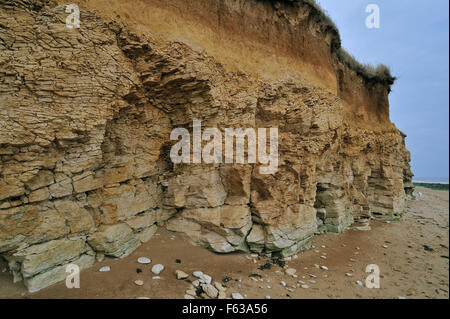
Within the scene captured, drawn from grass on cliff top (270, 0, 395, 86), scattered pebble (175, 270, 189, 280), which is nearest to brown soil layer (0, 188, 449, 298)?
scattered pebble (175, 270, 189, 280)

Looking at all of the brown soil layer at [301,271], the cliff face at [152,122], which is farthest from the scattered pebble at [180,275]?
the cliff face at [152,122]

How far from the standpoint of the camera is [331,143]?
23.8 ft

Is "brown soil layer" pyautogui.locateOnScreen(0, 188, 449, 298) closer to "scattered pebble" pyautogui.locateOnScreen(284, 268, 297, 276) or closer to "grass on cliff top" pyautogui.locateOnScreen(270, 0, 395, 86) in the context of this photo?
"scattered pebble" pyautogui.locateOnScreen(284, 268, 297, 276)

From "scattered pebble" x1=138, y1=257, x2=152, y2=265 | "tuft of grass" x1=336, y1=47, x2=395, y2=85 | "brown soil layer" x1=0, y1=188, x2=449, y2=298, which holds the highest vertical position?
"tuft of grass" x1=336, y1=47, x2=395, y2=85

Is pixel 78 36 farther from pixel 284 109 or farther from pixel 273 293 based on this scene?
pixel 273 293

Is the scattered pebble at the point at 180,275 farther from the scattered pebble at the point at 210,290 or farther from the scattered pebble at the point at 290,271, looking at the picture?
the scattered pebble at the point at 290,271

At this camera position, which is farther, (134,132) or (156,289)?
(134,132)

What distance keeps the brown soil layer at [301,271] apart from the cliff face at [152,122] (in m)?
0.28

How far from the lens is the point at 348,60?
32.0 ft

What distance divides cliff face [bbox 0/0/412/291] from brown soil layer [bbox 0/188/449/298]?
0.28 m

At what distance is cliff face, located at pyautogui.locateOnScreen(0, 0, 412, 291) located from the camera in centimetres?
331

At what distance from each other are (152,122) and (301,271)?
482cm
